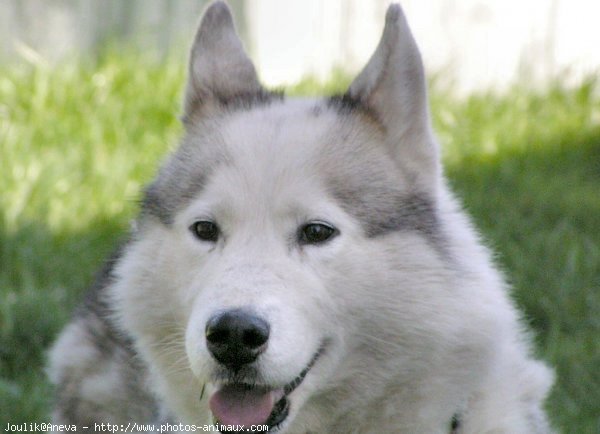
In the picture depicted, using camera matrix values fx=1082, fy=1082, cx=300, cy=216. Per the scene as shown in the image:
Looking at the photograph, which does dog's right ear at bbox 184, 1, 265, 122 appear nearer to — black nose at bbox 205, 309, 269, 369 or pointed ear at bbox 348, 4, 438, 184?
pointed ear at bbox 348, 4, 438, 184

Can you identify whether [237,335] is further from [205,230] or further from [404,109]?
[404,109]

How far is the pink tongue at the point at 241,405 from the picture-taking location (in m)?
3.55

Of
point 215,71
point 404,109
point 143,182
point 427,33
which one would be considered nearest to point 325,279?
point 404,109

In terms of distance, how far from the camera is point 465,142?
26.2ft

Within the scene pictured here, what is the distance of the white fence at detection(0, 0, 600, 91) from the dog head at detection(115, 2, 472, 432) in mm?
4835

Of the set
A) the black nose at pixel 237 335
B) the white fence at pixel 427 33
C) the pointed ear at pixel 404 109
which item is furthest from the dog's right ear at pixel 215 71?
the white fence at pixel 427 33

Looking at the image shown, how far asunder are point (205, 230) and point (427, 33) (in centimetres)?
576

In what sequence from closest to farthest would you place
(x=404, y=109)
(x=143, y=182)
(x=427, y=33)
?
(x=404, y=109) → (x=143, y=182) → (x=427, y=33)

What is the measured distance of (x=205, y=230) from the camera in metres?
3.81

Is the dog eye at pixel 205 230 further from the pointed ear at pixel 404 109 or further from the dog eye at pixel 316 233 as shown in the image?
the pointed ear at pixel 404 109

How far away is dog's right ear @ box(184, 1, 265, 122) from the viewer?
4254 millimetres

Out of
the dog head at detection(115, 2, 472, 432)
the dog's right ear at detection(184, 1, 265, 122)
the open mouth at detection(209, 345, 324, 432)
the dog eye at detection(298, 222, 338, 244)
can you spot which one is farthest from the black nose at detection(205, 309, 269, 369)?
the dog's right ear at detection(184, 1, 265, 122)

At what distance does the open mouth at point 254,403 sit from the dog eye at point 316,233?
36cm

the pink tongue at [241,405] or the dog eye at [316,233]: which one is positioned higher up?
the dog eye at [316,233]
